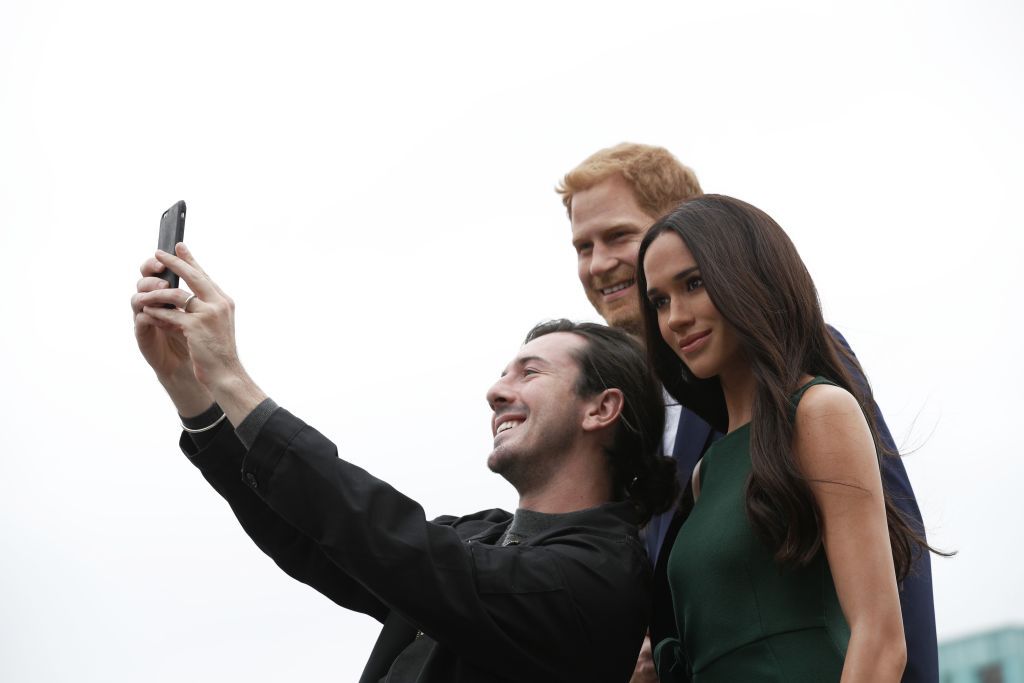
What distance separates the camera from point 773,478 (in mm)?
2904

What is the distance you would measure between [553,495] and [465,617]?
0.77 meters

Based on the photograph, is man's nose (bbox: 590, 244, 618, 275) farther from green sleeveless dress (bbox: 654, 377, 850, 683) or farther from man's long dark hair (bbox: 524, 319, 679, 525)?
green sleeveless dress (bbox: 654, 377, 850, 683)

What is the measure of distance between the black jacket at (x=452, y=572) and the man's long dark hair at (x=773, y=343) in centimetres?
91

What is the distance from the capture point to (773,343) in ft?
10.2

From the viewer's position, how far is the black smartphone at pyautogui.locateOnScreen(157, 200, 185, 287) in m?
3.76

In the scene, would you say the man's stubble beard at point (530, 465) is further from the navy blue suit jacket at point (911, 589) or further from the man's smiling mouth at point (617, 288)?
the man's smiling mouth at point (617, 288)

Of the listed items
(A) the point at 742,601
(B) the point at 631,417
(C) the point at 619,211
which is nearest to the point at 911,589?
(A) the point at 742,601

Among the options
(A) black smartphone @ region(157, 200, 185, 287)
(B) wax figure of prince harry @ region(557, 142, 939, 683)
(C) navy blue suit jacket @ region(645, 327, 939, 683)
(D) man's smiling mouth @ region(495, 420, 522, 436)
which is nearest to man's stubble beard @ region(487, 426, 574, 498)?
(D) man's smiling mouth @ region(495, 420, 522, 436)

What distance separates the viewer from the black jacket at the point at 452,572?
3.42 meters

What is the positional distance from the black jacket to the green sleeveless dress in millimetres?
475

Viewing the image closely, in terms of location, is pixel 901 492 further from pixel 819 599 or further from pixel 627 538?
pixel 627 538

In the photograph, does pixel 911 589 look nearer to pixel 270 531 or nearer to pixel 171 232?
pixel 270 531

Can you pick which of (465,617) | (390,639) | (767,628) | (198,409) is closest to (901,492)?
(767,628)

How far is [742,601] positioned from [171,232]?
1.98 metres
